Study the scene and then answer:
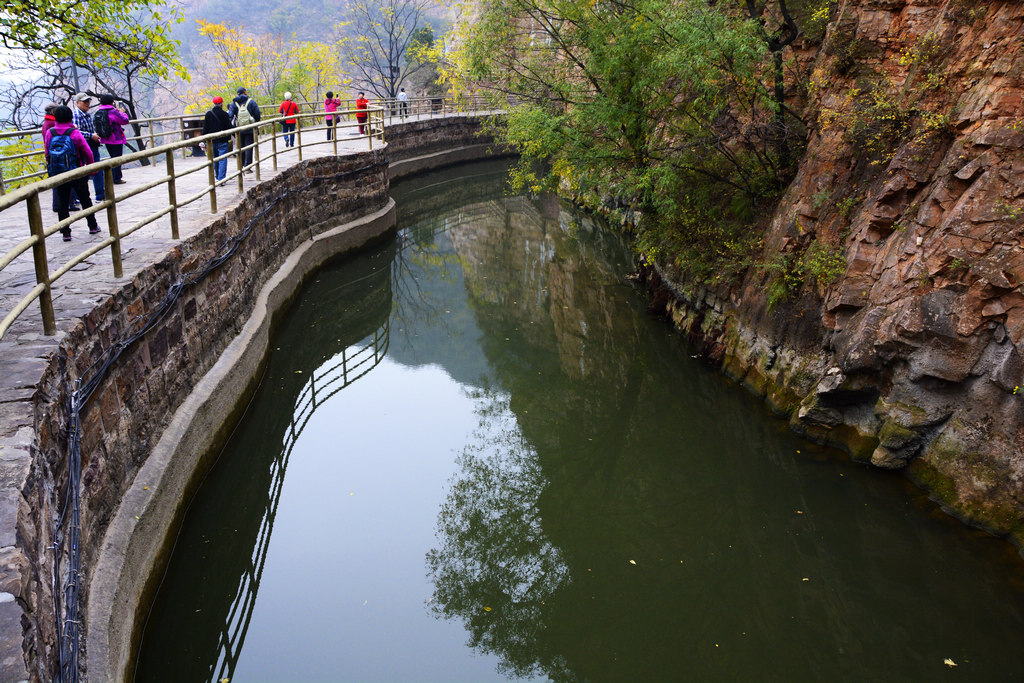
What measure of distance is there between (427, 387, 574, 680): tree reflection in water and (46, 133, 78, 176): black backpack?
5.32 m

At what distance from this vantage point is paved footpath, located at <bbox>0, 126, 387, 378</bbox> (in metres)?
4.70

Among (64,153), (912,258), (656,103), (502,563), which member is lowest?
(502,563)

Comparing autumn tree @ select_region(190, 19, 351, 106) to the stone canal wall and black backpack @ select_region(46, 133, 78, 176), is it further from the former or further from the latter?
black backpack @ select_region(46, 133, 78, 176)

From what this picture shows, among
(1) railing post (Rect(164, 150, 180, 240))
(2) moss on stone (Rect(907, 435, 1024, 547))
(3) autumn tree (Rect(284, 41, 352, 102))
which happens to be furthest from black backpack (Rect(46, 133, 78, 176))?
(3) autumn tree (Rect(284, 41, 352, 102))

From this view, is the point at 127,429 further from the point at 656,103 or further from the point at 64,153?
the point at 656,103

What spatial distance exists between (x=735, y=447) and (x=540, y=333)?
5.43 m

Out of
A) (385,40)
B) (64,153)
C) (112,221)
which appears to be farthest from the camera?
(385,40)

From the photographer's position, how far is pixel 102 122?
1200cm

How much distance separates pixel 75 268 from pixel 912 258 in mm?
8438

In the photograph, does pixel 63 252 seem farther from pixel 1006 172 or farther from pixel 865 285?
pixel 1006 172

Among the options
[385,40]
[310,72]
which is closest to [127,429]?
[310,72]

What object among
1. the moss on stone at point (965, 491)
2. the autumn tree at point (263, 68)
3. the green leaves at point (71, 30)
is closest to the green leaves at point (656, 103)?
the moss on stone at point (965, 491)

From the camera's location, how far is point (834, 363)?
8.97 meters

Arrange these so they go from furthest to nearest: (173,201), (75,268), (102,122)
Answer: (102,122) → (173,201) → (75,268)
